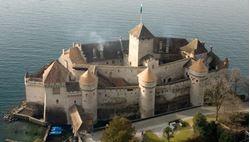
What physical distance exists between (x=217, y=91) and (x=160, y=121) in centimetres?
1239

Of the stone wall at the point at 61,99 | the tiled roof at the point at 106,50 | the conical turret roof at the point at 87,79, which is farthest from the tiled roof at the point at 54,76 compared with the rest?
the tiled roof at the point at 106,50

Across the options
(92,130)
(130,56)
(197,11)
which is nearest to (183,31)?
(197,11)

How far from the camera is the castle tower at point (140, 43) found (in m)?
87.4

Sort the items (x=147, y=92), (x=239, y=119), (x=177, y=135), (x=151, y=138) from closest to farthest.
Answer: (x=151, y=138), (x=177, y=135), (x=239, y=119), (x=147, y=92)

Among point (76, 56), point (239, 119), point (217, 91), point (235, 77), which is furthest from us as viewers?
point (76, 56)

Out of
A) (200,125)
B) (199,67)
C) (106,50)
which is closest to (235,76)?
(199,67)

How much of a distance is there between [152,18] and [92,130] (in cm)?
8069

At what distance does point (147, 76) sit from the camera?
80.1m

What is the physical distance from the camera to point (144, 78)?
80.1 meters

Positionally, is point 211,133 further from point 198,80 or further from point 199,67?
point 199,67

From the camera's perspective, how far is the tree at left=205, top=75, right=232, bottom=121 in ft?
260

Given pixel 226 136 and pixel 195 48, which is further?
pixel 195 48

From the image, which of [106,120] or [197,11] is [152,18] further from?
[106,120]

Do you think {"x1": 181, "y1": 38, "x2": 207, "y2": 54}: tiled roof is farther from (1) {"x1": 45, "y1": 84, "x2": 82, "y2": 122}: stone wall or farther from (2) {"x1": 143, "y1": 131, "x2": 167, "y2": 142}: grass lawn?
(1) {"x1": 45, "y1": 84, "x2": 82, "y2": 122}: stone wall
